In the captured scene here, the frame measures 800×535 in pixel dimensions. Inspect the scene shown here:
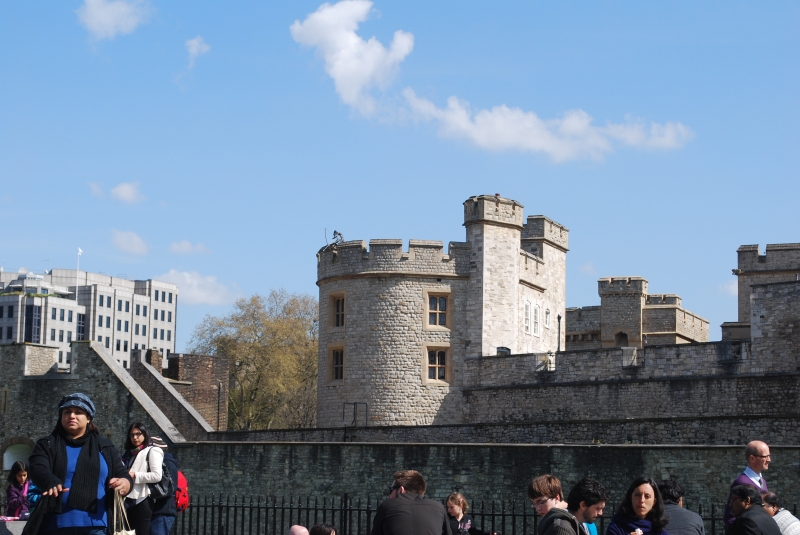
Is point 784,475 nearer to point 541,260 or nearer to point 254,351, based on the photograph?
point 541,260

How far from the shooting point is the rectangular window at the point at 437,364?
31.8m

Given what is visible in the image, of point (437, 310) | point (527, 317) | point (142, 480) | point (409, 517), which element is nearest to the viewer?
point (409, 517)

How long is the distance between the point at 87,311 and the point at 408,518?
412 feet

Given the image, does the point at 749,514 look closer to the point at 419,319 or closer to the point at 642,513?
the point at 642,513

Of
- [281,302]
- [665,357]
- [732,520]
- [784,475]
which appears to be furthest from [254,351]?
[732,520]

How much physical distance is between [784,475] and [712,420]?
Result: 237 inches

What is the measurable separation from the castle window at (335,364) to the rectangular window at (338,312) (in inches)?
27.2

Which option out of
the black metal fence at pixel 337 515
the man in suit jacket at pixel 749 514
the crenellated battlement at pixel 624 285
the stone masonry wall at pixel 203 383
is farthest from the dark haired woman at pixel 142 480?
the crenellated battlement at pixel 624 285

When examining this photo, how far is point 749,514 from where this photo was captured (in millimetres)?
9141

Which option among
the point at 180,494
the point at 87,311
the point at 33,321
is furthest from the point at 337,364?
the point at 87,311

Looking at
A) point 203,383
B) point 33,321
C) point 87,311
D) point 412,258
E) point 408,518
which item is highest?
point 87,311

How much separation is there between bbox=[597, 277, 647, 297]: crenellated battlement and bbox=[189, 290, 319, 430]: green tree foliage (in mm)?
15521

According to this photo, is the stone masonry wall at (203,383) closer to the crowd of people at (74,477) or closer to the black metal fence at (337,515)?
the black metal fence at (337,515)

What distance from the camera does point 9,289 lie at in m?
131
